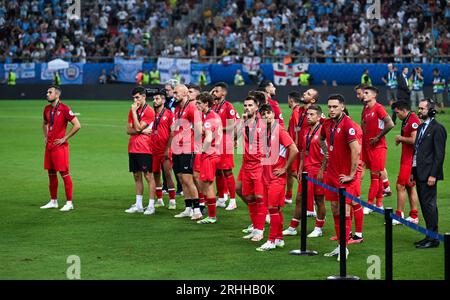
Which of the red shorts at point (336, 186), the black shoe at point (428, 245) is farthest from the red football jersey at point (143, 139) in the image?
the black shoe at point (428, 245)

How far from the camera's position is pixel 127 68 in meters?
50.8

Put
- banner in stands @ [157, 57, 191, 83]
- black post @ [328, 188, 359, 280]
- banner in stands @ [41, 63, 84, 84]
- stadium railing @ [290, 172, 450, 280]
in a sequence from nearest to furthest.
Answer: stadium railing @ [290, 172, 450, 280], black post @ [328, 188, 359, 280], banner in stands @ [157, 57, 191, 83], banner in stands @ [41, 63, 84, 84]

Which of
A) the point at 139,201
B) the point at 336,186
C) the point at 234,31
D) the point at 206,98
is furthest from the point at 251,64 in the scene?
the point at 336,186

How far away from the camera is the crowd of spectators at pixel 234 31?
44.5m

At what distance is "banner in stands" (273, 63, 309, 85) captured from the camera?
148 feet

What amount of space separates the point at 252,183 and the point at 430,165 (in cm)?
254

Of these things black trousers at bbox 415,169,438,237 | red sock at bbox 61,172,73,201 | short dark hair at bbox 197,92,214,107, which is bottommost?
red sock at bbox 61,172,73,201

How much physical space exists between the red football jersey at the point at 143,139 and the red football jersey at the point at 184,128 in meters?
0.64

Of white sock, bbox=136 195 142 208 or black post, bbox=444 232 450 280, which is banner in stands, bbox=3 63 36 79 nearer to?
white sock, bbox=136 195 142 208

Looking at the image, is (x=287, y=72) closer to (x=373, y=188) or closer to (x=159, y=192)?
(x=159, y=192)

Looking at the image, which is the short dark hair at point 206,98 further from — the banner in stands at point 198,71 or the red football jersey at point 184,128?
the banner in stands at point 198,71

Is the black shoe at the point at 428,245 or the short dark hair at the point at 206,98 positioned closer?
the black shoe at the point at 428,245

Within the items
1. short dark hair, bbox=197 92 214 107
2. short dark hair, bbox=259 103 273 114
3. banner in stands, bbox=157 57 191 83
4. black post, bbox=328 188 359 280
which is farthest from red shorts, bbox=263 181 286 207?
banner in stands, bbox=157 57 191 83

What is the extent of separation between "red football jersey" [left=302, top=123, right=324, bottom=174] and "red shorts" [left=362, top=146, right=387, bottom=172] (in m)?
1.79
